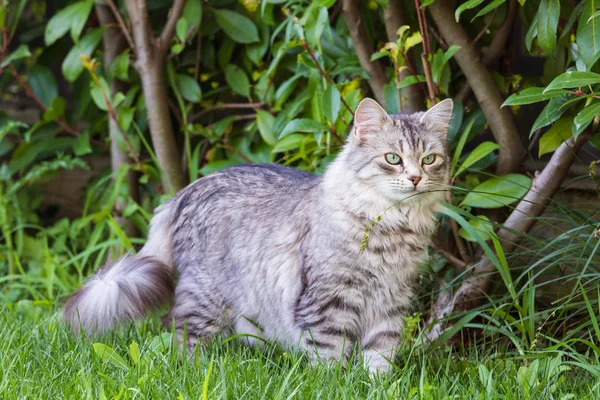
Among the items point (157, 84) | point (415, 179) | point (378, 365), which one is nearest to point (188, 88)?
point (157, 84)

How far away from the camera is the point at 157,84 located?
375 cm

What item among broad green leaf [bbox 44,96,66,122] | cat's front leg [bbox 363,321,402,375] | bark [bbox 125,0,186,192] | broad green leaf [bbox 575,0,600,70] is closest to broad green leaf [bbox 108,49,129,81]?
bark [bbox 125,0,186,192]

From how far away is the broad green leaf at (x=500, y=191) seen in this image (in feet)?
9.14

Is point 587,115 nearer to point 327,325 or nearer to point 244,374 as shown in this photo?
point 327,325

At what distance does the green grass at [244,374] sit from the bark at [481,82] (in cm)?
82

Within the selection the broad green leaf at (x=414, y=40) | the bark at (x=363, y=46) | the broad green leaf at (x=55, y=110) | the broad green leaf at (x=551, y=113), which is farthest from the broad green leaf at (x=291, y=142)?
the broad green leaf at (x=55, y=110)

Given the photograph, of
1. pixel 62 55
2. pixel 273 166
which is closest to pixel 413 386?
pixel 273 166

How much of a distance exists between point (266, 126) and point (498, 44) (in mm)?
1089

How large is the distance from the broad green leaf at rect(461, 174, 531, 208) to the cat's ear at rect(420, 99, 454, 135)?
1.11 feet

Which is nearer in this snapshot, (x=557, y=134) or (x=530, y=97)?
(x=530, y=97)

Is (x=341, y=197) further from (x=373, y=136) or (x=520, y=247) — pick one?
(x=520, y=247)

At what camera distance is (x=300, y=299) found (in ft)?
8.29

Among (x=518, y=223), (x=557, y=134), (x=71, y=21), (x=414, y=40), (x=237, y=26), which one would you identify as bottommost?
(x=518, y=223)

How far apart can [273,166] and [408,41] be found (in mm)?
722
